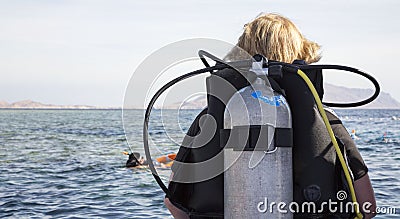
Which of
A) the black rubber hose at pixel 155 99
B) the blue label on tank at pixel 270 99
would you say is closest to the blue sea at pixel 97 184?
the black rubber hose at pixel 155 99

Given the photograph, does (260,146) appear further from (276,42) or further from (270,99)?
(276,42)

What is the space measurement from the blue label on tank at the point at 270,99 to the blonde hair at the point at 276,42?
51 cm

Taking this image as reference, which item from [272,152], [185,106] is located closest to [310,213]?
[272,152]

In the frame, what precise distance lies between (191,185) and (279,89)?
0.81 metres

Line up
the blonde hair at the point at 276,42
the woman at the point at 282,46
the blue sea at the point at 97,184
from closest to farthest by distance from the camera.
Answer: the woman at the point at 282,46
the blonde hair at the point at 276,42
the blue sea at the point at 97,184

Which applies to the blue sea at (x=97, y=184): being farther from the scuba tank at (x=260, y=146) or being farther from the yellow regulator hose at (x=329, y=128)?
the yellow regulator hose at (x=329, y=128)

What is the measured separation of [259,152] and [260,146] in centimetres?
3

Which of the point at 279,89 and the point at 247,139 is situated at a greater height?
the point at 279,89

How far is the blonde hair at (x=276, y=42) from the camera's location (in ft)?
12.4

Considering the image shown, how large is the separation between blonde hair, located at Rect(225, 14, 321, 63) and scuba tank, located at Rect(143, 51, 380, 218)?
0.25 m

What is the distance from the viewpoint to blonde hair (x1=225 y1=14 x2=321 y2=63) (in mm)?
3768

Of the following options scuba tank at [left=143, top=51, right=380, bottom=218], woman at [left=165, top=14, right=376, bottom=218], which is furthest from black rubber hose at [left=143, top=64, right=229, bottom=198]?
woman at [left=165, top=14, right=376, bottom=218]

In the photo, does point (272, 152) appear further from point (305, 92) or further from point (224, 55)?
point (224, 55)

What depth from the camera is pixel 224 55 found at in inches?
149
